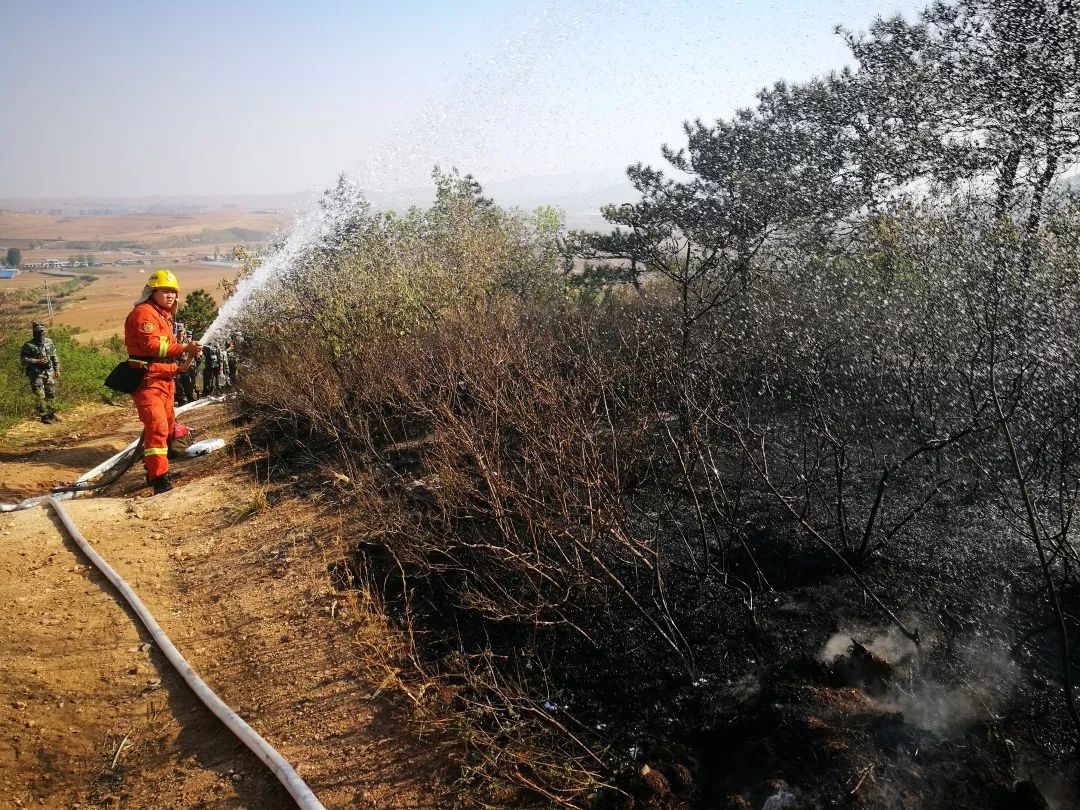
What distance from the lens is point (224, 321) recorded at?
11.3 m

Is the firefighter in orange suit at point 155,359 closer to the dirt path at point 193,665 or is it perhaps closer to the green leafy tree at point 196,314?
the dirt path at point 193,665

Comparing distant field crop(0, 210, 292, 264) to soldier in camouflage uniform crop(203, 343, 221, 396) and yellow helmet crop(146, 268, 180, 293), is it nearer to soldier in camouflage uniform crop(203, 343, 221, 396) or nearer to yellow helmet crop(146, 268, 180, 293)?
soldier in camouflage uniform crop(203, 343, 221, 396)

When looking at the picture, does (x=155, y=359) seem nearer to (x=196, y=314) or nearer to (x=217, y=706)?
(x=217, y=706)

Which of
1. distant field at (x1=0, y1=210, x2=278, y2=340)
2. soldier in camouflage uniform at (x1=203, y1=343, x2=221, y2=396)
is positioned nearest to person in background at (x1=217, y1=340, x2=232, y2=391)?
soldier in camouflage uniform at (x1=203, y1=343, x2=221, y2=396)

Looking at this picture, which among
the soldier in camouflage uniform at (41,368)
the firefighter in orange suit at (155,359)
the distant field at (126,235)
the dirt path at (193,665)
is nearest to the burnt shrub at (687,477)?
the dirt path at (193,665)

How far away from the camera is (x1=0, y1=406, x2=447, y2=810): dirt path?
3.36 metres

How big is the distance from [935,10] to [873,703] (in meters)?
8.09

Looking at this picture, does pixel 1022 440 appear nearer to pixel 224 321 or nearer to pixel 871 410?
pixel 871 410

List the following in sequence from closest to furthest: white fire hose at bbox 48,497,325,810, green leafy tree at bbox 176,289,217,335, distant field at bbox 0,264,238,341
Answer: white fire hose at bbox 48,497,325,810, green leafy tree at bbox 176,289,217,335, distant field at bbox 0,264,238,341

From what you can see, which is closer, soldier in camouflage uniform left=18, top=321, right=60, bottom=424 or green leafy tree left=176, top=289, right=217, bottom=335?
Answer: soldier in camouflage uniform left=18, top=321, right=60, bottom=424

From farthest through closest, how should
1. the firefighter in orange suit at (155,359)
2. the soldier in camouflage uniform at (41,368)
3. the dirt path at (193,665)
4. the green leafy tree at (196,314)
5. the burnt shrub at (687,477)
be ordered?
the green leafy tree at (196,314) → the soldier in camouflage uniform at (41,368) → the firefighter in orange suit at (155,359) → the burnt shrub at (687,477) → the dirt path at (193,665)

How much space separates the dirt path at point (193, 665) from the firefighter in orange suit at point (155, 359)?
787mm

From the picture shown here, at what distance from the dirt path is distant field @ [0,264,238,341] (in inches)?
764

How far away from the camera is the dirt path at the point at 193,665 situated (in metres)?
3.36
